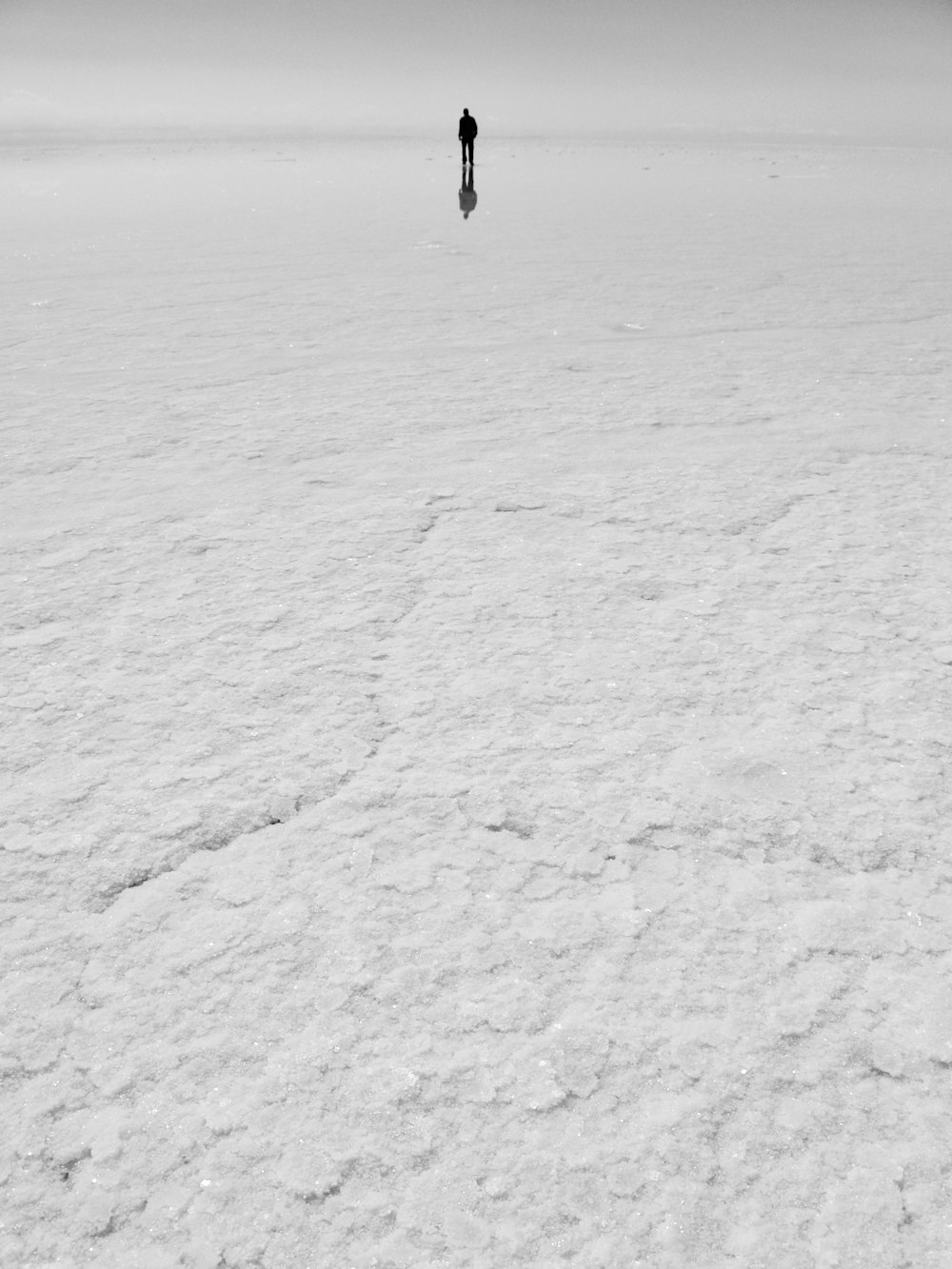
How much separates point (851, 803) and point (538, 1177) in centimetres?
58

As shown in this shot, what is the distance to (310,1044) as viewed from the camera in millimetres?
883

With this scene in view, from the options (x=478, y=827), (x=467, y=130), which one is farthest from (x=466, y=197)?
(x=478, y=827)

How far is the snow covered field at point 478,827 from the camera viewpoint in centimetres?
78

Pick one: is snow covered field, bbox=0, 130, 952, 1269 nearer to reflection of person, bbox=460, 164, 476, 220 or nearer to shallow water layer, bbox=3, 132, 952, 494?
shallow water layer, bbox=3, 132, 952, 494

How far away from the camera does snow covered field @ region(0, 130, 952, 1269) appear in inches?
30.7

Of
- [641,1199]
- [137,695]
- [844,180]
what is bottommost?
[641,1199]

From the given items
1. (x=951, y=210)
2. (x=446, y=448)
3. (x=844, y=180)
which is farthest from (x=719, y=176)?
(x=446, y=448)

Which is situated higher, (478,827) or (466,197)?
(466,197)

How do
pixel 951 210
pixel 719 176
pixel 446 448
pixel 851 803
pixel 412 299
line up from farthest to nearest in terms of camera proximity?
1. pixel 719 176
2. pixel 951 210
3. pixel 412 299
4. pixel 446 448
5. pixel 851 803

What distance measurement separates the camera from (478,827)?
1128 mm

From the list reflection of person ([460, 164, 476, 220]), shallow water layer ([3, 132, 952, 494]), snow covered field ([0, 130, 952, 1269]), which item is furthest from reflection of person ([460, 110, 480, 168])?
snow covered field ([0, 130, 952, 1269])

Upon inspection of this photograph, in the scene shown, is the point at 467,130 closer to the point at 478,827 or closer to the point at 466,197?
the point at 466,197

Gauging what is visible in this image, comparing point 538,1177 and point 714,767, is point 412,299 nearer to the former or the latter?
point 714,767

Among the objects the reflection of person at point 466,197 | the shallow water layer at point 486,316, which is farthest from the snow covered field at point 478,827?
the reflection of person at point 466,197
